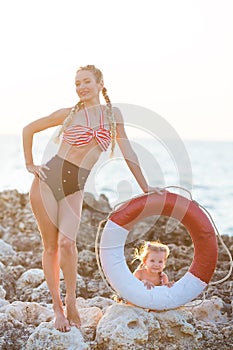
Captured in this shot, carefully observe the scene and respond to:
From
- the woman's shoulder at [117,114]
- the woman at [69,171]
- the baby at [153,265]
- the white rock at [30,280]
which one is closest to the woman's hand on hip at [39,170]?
the woman at [69,171]

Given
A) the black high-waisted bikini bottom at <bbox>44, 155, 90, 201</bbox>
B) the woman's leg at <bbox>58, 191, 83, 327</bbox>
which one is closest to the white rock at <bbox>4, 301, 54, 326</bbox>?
the woman's leg at <bbox>58, 191, 83, 327</bbox>

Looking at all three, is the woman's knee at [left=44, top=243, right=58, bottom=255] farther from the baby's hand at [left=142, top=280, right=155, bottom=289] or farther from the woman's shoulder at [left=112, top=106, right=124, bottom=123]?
the woman's shoulder at [left=112, top=106, right=124, bottom=123]

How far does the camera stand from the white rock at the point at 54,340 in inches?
171

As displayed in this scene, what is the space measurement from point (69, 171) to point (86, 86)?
536mm

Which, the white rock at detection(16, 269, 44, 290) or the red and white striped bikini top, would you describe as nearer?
the red and white striped bikini top

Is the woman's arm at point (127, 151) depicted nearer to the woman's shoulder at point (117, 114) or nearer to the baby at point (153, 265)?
the woman's shoulder at point (117, 114)

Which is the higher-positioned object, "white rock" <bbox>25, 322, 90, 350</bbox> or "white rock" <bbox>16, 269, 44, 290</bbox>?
"white rock" <bbox>25, 322, 90, 350</bbox>

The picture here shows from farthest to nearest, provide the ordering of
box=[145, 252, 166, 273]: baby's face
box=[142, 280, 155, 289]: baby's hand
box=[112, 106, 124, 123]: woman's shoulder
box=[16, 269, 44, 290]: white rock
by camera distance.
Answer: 1. box=[16, 269, 44, 290]: white rock
2. box=[145, 252, 166, 273]: baby's face
3. box=[142, 280, 155, 289]: baby's hand
4. box=[112, 106, 124, 123]: woman's shoulder

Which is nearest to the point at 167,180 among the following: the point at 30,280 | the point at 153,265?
the point at 30,280

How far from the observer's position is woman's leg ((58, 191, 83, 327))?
4.43 metres

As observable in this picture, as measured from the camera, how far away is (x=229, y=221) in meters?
16.8

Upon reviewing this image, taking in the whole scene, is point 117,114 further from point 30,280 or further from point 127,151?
point 30,280

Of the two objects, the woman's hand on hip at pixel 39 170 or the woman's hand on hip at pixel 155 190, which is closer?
the woman's hand on hip at pixel 39 170

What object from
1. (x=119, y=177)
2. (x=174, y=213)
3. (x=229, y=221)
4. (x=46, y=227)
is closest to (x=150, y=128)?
(x=174, y=213)
